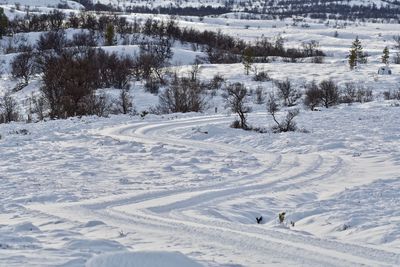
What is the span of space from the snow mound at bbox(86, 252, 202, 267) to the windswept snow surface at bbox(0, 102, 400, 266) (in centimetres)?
3

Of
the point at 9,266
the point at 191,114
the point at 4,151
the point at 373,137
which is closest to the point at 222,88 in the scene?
the point at 191,114

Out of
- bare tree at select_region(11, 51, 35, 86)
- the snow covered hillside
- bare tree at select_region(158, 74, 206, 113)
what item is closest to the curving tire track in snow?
the snow covered hillside

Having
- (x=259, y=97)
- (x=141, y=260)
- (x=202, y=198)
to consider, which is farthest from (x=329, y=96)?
(x=141, y=260)

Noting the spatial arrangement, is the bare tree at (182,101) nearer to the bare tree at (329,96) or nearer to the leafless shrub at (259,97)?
the bare tree at (329,96)

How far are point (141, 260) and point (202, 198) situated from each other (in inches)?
157

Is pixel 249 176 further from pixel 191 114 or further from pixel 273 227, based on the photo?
pixel 191 114

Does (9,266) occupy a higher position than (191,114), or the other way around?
(9,266)

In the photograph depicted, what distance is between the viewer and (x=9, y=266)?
5.70 m

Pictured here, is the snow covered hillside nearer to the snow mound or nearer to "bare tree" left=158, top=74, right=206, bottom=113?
the snow mound

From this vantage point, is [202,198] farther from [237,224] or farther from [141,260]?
[141,260]

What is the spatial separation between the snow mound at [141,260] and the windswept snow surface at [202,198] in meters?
0.03

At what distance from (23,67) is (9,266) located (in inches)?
2285

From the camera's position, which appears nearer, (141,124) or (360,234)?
(360,234)

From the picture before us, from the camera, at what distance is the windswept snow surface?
6520 mm
